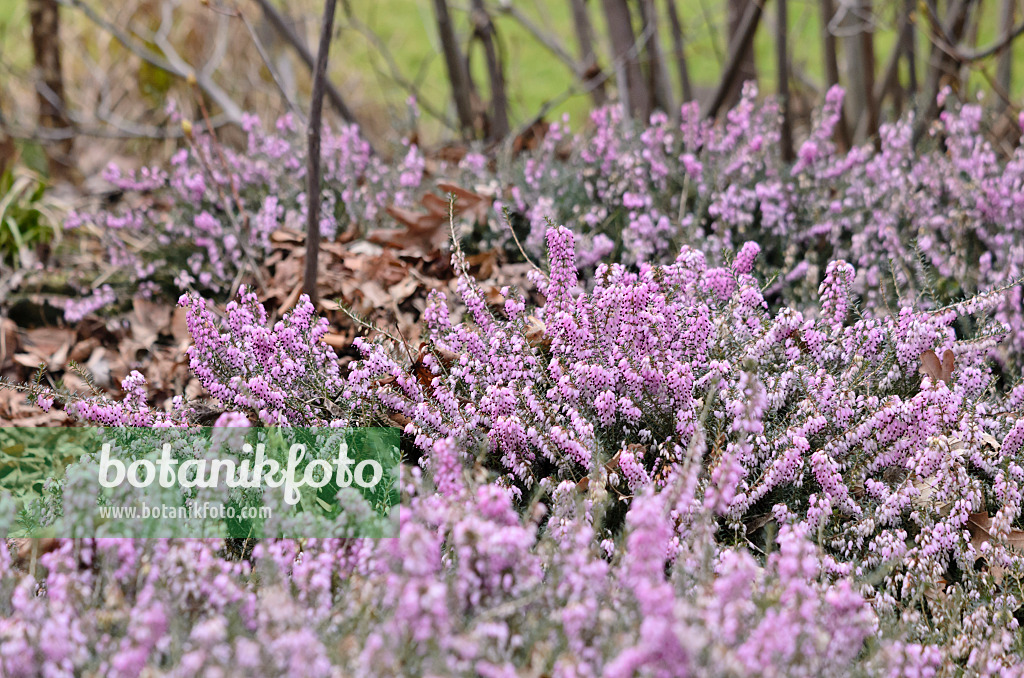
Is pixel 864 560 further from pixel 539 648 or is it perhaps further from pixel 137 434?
pixel 137 434

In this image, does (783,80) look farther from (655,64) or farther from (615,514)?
(615,514)

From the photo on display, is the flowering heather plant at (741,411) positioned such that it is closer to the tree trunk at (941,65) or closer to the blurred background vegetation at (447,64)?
the blurred background vegetation at (447,64)

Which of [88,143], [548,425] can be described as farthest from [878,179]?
[88,143]

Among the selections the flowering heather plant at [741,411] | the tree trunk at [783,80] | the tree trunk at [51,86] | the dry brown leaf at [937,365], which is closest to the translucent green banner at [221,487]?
the flowering heather plant at [741,411]

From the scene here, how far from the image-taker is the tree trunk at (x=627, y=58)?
14.2ft

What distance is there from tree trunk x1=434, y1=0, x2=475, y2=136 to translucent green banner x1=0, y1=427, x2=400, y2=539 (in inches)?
110

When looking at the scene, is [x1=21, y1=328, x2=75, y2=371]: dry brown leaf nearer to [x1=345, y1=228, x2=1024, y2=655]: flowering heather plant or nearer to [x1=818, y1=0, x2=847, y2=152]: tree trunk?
[x1=345, y1=228, x2=1024, y2=655]: flowering heather plant

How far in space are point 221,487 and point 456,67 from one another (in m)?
3.27

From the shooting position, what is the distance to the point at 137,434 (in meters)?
2.12

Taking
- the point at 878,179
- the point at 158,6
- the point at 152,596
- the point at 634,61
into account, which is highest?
the point at 158,6

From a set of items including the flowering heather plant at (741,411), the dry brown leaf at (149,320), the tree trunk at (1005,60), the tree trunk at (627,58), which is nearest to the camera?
the flowering heather plant at (741,411)

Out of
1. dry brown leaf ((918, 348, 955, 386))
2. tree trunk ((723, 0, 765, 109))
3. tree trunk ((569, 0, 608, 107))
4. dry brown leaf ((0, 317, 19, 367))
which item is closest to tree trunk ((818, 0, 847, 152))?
tree trunk ((723, 0, 765, 109))

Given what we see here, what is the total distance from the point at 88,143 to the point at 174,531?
19.3 ft

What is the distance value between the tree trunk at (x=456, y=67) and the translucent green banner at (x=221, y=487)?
110 inches
